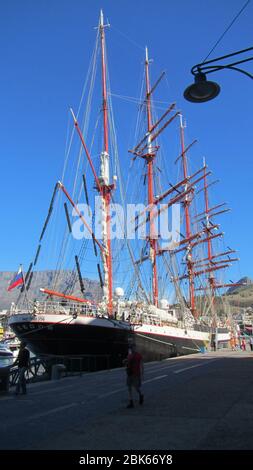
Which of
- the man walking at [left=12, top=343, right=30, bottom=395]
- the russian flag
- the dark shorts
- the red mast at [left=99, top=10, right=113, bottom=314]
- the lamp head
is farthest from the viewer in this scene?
the red mast at [left=99, top=10, right=113, bottom=314]

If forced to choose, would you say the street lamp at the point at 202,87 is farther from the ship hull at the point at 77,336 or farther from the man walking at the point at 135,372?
the ship hull at the point at 77,336

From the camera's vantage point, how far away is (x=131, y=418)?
9.28 meters

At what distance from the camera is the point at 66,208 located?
115 feet

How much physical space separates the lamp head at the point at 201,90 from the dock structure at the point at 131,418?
5.82 m

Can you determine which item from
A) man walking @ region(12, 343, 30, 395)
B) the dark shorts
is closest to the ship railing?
man walking @ region(12, 343, 30, 395)

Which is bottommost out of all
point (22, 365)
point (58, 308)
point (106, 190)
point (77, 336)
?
point (22, 365)

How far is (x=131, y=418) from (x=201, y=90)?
678 cm

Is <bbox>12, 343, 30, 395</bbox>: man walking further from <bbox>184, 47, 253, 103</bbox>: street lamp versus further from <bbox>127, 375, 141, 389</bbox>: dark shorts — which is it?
<bbox>184, 47, 253, 103</bbox>: street lamp

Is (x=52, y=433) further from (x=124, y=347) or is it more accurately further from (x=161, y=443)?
(x=124, y=347)

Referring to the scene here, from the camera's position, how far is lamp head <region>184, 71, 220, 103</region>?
771 cm

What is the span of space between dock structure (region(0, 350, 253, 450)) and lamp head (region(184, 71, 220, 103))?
5824mm

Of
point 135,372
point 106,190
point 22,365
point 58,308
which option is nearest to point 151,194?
point 106,190

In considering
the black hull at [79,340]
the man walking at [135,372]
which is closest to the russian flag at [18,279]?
the black hull at [79,340]

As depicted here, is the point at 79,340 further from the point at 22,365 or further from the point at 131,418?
the point at 131,418
